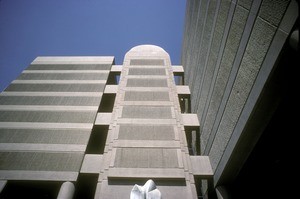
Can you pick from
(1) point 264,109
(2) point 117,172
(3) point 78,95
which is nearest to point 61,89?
(3) point 78,95

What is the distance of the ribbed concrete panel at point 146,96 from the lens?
17.1 metres

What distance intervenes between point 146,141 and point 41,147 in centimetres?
690

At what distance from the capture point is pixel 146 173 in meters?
11.3

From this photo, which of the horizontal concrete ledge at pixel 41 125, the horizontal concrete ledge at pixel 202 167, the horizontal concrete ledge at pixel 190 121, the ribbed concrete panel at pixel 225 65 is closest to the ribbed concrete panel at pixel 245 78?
the horizontal concrete ledge at pixel 202 167

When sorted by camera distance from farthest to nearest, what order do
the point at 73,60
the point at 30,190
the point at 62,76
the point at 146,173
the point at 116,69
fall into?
the point at 73,60
the point at 116,69
the point at 62,76
the point at 30,190
the point at 146,173

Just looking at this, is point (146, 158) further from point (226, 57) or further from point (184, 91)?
point (184, 91)

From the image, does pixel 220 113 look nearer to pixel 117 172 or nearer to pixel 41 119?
pixel 117 172

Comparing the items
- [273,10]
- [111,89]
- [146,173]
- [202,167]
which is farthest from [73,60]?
[273,10]

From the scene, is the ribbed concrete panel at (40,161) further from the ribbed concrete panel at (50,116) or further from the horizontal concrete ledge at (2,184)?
the horizontal concrete ledge at (2,184)

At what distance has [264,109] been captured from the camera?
7219 millimetres

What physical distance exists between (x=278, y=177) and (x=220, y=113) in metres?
3.94

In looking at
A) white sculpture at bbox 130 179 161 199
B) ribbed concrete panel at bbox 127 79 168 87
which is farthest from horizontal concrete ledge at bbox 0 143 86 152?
ribbed concrete panel at bbox 127 79 168 87

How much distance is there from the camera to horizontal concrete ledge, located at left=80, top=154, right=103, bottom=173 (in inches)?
481

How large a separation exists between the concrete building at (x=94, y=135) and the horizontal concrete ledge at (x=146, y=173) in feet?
0.18
